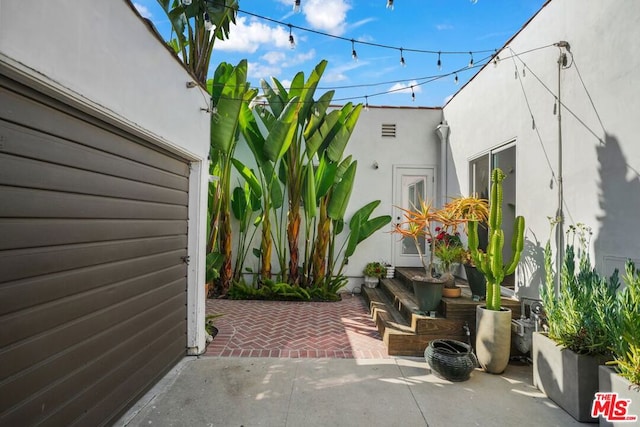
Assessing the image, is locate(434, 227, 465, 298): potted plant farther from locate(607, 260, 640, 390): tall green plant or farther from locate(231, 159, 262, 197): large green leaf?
locate(231, 159, 262, 197): large green leaf

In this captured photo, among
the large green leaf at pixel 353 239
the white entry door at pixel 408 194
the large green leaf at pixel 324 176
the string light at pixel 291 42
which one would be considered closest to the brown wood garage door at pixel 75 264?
the string light at pixel 291 42

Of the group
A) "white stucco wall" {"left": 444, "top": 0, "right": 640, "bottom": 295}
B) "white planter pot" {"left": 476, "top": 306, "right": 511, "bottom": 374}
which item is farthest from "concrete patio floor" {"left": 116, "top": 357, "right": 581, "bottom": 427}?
"white stucco wall" {"left": 444, "top": 0, "right": 640, "bottom": 295}

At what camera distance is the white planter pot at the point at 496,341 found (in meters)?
3.71

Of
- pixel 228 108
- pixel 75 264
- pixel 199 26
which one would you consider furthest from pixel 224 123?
pixel 75 264

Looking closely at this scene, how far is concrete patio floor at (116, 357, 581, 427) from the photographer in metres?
2.85

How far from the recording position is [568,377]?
2957mm

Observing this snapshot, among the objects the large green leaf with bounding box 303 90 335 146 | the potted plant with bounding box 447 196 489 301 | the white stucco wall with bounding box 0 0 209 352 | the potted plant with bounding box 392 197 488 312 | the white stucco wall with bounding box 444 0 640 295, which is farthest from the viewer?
the large green leaf with bounding box 303 90 335 146

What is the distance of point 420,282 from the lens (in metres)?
4.41

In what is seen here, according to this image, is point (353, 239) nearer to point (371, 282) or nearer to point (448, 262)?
point (371, 282)

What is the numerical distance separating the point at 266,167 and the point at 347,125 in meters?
1.90

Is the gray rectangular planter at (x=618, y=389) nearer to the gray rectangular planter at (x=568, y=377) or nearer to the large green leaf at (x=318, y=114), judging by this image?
the gray rectangular planter at (x=568, y=377)

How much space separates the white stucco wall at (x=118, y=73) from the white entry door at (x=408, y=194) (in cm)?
505

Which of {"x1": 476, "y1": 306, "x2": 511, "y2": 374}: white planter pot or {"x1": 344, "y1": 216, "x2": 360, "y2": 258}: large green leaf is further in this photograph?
{"x1": 344, "y1": 216, "x2": 360, "y2": 258}: large green leaf

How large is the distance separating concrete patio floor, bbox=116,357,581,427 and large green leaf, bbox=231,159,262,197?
401cm
